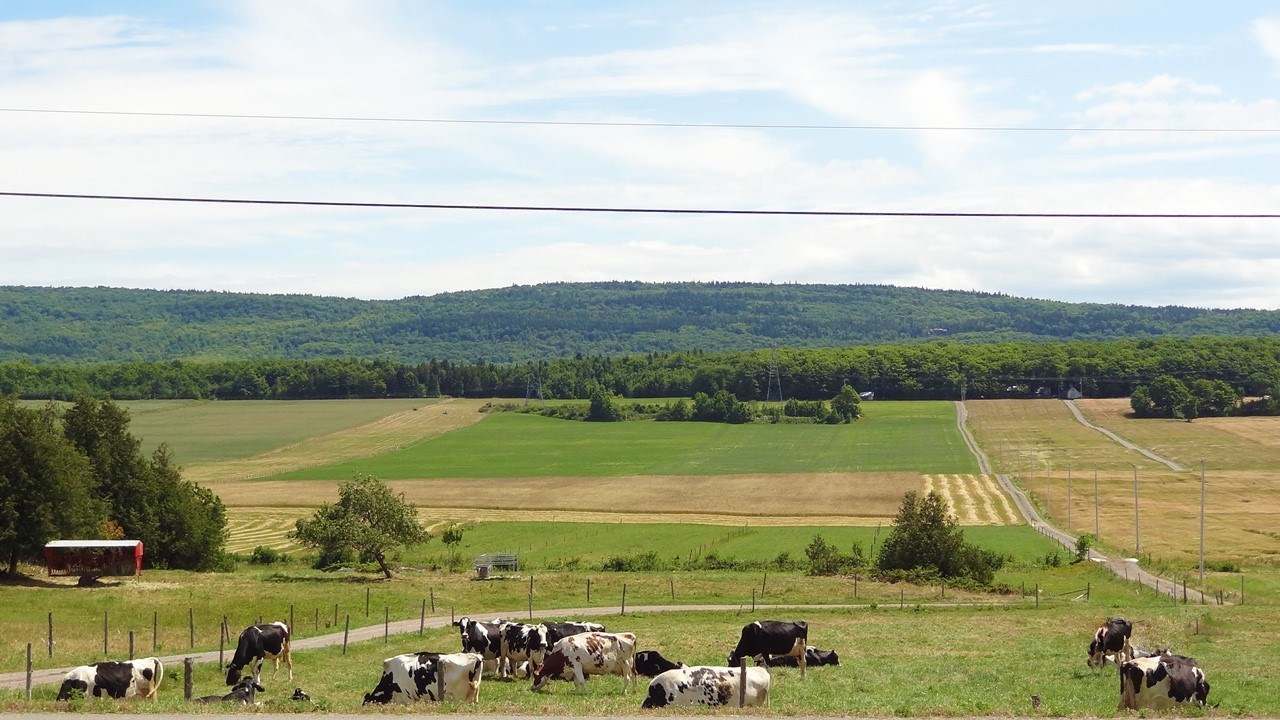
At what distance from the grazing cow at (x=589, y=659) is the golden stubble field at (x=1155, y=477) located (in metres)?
57.4

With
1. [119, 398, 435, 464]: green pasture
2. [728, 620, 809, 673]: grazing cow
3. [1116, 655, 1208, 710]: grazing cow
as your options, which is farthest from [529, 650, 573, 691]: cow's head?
[119, 398, 435, 464]: green pasture

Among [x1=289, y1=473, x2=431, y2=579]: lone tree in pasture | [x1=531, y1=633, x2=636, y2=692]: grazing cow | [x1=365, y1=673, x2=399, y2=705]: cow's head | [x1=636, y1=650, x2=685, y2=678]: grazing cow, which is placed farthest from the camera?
[x1=289, y1=473, x2=431, y2=579]: lone tree in pasture

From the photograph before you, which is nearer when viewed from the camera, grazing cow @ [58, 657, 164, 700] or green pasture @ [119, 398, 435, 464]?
grazing cow @ [58, 657, 164, 700]

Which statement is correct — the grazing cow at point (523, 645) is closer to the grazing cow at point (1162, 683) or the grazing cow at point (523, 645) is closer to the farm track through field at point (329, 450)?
the grazing cow at point (1162, 683)

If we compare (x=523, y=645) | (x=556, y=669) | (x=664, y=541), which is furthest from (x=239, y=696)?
(x=664, y=541)

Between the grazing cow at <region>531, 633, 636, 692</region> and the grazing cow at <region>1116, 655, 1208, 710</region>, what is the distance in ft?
37.3

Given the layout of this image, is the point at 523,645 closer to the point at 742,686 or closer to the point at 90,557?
the point at 742,686

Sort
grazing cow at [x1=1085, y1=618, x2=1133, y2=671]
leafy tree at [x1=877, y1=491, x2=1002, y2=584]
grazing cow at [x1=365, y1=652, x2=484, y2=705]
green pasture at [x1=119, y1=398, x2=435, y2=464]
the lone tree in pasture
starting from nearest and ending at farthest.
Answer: grazing cow at [x1=365, y1=652, x2=484, y2=705] < grazing cow at [x1=1085, y1=618, x2=1133, y2=671] < the lone tree in pasture < leafy tree at [x1=877, y1=491, x2=1002, y2=584] < green pasture at [x1=119, y1=398, x2=435, y2=464]

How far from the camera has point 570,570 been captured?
70375mm

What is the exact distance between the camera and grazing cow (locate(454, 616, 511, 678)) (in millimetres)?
32531

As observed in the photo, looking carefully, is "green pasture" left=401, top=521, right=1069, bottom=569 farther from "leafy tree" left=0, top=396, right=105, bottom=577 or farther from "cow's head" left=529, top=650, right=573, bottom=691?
"cow's head" left=529, top=650, right=573, bottom=691

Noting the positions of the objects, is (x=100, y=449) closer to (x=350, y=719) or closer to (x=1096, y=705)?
(x=350, y=719)

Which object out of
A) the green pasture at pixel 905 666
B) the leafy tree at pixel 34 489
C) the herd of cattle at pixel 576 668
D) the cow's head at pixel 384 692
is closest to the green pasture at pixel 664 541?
the leafy tree at pixel 34 489

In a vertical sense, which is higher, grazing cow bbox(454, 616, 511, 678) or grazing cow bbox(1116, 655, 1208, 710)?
grazing cow bbox(1116, 655, 1208, 710)
